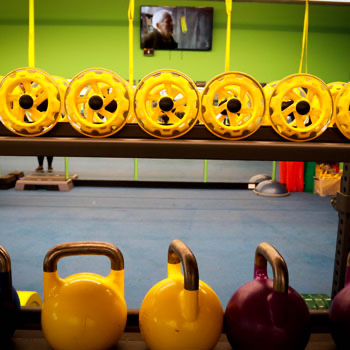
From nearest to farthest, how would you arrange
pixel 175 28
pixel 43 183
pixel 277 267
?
pixel 277 267 < pixel 43 183 < pixel 175 28

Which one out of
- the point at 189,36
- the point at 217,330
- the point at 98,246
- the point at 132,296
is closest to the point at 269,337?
the point at 217,330

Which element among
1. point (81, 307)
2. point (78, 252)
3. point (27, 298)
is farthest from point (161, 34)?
point (81, 307)

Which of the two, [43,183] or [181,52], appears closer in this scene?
[43,183]

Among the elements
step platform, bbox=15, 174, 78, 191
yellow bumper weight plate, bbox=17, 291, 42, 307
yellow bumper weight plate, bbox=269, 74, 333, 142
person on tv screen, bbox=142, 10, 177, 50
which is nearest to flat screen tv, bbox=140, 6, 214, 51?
person on tv screen, bbox=142, 10, 177, 50

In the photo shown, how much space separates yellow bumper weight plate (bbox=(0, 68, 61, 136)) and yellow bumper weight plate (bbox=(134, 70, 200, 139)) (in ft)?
0.90

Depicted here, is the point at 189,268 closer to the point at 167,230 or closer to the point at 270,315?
the point at 270,315

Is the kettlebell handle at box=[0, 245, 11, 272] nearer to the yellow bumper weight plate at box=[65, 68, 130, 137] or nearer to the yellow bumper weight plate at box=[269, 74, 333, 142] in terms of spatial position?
the yellow bumper weight plate at box=[65, 68, 130, 137]

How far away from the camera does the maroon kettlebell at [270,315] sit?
Result: 1.16 metres

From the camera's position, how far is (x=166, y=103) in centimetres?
124

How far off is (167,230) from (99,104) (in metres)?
3.44

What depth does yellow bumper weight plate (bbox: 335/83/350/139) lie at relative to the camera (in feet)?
4.15

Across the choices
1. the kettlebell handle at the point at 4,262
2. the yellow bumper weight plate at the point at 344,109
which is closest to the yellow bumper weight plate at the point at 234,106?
the yellow bumper weight plate at the point at 344,109

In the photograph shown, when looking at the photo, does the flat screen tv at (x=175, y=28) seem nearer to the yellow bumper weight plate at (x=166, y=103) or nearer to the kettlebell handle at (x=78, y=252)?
the yellow bumper weight plate at (x=166, y=103)

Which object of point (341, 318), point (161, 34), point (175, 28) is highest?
point (175, 28)
